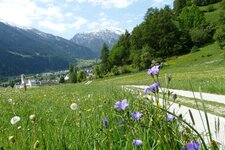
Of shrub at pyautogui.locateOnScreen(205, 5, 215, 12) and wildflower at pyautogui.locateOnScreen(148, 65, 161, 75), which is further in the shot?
shrub at pyautogui.locateOnScreen(205, 5, 215, 12)

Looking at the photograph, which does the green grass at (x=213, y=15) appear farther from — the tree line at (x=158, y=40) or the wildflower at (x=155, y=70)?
the wildflower at (x=155, y=70)

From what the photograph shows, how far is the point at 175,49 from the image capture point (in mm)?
112312

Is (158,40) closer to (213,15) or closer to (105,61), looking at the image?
(105,61)

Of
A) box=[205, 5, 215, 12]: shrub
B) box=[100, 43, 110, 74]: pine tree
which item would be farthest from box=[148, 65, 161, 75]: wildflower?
box=[205, 5, 215, 12]: shrub

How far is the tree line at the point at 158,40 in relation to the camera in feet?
364

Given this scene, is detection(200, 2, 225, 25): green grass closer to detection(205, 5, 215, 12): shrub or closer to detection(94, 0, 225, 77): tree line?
detection(205, 5, 215, 12): shrub

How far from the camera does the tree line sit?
111 m

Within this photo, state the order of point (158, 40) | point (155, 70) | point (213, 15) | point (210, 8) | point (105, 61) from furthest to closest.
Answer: point (210, 8) → point (213, 15) → point (105, 61) → point (158, 40) → point (155, 70)

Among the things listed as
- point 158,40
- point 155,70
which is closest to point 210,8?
point 158,40

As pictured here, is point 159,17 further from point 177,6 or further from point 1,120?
point 1,120

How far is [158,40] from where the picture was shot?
117 m

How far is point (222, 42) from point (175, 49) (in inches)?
1121

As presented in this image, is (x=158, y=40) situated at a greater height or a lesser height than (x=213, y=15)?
lesser

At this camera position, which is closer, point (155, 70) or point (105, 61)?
point (155, 70)
